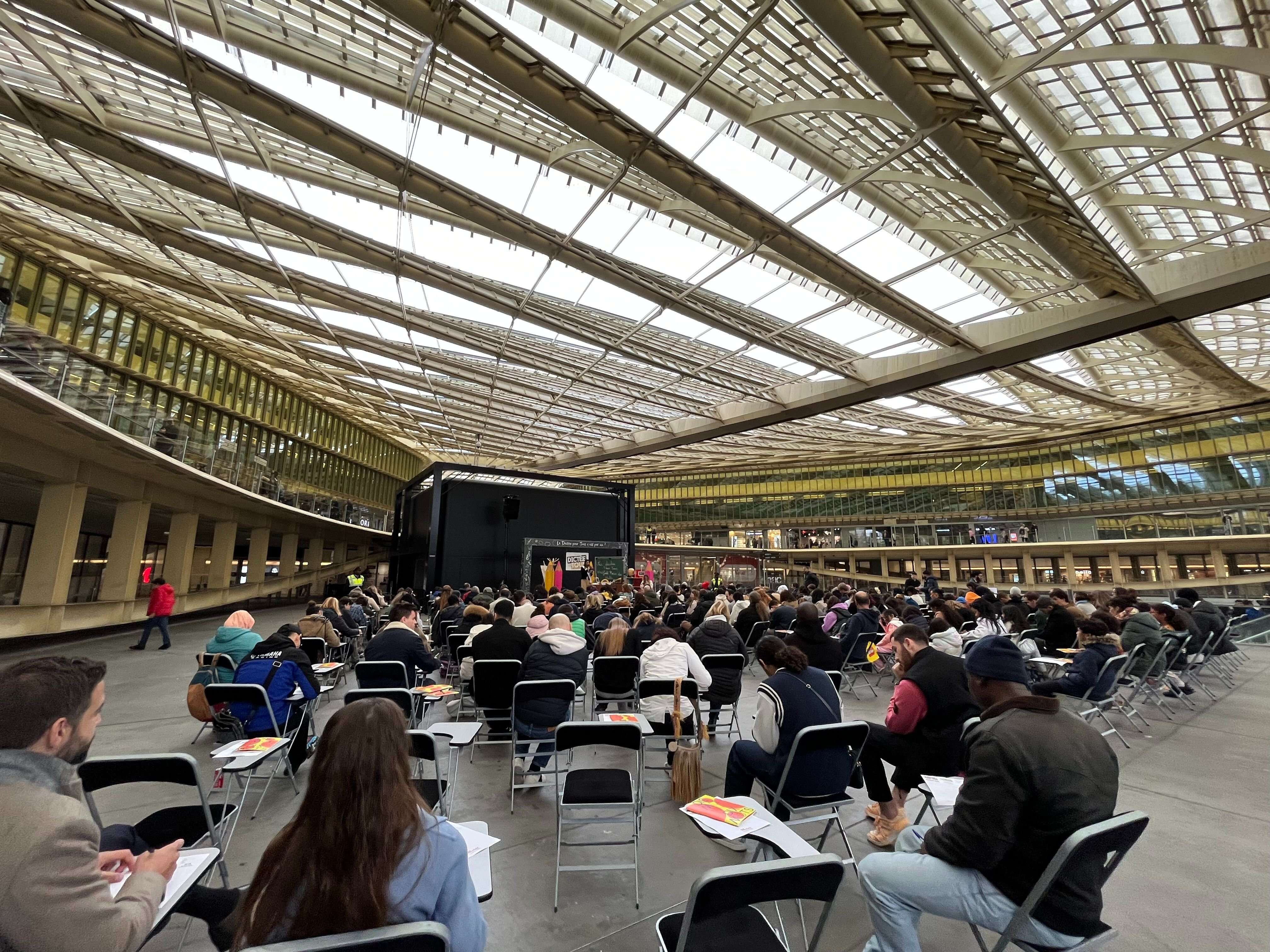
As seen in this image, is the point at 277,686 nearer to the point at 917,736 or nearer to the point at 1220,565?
the point at 917,736

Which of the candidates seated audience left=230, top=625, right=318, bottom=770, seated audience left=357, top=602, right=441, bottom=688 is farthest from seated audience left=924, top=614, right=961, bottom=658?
seated audience left=230, top=625, right=318, bottom=770

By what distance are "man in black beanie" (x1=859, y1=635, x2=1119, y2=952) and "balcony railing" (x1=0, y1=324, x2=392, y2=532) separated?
14.1m

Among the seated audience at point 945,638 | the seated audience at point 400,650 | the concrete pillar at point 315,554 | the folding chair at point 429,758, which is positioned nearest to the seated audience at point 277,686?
the seated audience at point 400,650

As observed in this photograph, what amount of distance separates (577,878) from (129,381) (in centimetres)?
2373

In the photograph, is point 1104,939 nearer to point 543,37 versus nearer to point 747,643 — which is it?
point 747,643

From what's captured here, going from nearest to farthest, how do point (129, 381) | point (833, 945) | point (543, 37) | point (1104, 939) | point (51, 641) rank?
point (1104, 939) → point (833, 945) → point (543, 37) → point (51, 641) → point (129, 381)

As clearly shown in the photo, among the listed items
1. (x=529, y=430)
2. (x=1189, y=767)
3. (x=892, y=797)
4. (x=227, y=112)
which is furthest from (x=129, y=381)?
(x=1189, y=767)

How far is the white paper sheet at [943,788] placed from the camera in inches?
112

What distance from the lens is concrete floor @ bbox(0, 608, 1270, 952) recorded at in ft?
9.22

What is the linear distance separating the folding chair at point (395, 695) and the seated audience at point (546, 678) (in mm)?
961

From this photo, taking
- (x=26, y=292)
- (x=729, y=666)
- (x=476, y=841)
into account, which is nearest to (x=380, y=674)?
(x=729, y=666)

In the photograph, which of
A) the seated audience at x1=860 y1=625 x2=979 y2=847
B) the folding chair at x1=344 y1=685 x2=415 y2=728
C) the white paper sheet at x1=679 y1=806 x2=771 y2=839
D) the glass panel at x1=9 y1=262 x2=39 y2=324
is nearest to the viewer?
the white paper sheet at x1=679 y1=806 x2=771 y2=839

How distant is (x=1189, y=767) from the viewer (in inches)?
204

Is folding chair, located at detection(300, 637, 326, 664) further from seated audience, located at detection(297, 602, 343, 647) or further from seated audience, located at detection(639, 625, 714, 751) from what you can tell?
seated audience, located at detection(639, 625, 714, 751)
